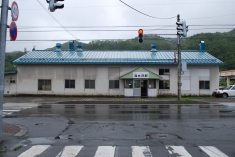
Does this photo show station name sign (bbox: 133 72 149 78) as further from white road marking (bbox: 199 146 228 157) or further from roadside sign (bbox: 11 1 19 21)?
white road marking (bbox: 199 146 228 157)

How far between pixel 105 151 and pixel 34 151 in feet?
6.83

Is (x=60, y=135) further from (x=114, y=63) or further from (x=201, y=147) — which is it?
(x=114, y=63)

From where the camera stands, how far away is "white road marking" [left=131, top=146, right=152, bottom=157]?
23.1 feet

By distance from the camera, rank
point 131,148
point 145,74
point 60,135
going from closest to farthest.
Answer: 1. point 131,148
2. point 60,135
3. point 145,74

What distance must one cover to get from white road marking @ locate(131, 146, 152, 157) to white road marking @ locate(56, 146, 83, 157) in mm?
1645

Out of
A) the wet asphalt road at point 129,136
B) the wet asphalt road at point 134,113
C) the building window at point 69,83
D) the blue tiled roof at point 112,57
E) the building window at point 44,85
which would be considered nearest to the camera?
the wet asphalt road at point 129,136

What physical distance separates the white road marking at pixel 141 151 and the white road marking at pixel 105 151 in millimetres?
614

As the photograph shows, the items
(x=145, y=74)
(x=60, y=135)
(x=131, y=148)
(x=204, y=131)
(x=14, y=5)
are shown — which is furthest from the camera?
(x=145, y=74)

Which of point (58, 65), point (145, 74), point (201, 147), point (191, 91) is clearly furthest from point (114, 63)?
point (201, 147)

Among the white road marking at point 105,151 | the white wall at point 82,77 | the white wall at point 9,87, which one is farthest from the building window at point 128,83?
the white road marking at point 105,151

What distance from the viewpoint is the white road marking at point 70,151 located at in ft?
23.2

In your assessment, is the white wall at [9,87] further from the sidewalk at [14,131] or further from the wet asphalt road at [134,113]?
the sidewalk at [14,131]

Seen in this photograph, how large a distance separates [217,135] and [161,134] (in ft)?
7.06

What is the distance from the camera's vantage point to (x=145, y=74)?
33.3 metres
